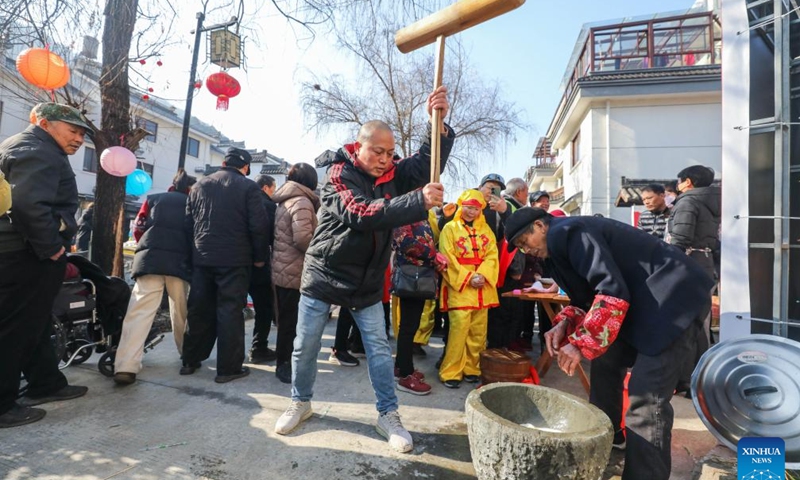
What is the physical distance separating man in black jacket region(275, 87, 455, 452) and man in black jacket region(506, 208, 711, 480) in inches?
35.6

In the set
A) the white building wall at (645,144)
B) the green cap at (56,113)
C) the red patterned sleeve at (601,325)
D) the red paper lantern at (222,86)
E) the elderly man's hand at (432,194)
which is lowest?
the red patterned sleeve at (601,325)

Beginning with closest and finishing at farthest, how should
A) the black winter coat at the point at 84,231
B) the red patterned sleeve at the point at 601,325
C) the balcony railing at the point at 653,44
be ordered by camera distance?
the red patterned sleeve at the point at 601,325 → the black winter coat at the point at 84,231 → the balcony railing at the point at 653,44

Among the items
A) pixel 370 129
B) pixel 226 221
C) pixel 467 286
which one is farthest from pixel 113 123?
pixel 467 286

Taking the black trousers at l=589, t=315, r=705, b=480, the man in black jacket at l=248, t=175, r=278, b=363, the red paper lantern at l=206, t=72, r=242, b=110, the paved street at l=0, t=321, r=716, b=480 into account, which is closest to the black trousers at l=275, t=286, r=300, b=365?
the paved street at l=0, t=321, r=716, b=480

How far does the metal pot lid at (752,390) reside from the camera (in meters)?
2.09

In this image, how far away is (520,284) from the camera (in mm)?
4562

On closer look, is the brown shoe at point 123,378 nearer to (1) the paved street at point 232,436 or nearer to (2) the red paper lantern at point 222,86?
(1) the paved street at point 232,436

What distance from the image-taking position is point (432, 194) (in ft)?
6.69

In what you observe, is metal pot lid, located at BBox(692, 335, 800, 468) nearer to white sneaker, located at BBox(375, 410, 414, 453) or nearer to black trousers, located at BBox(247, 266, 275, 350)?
white sneaker, located at BBox(375, 410, 414, 453)

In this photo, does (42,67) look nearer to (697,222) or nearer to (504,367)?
(504,367)

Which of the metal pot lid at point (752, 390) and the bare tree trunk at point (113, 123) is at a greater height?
the bare tree trunk at point (113, 123)

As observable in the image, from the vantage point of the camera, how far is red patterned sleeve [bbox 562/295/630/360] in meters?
1.85

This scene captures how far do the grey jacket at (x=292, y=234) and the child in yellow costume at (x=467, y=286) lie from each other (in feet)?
4.32

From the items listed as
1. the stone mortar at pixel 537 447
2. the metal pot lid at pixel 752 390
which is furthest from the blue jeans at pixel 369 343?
the metal pot lid at pixel 752 390
